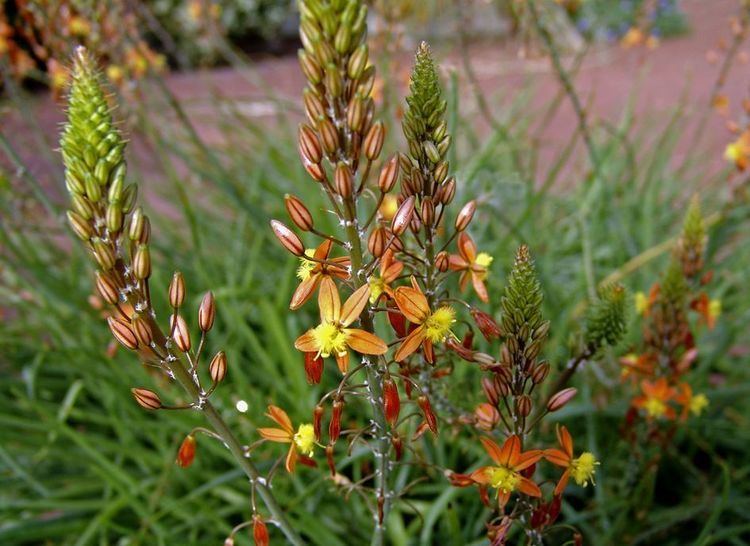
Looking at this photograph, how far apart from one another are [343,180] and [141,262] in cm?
28

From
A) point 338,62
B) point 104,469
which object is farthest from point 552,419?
point 338,62

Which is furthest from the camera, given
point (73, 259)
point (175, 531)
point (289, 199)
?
point (73, 259)

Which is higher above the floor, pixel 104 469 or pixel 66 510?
pixel 104 469

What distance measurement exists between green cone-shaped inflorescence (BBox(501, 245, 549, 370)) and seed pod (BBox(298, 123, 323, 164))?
1.02 ft

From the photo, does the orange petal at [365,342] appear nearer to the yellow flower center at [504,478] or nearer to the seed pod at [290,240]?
the seed pod at [290,240]

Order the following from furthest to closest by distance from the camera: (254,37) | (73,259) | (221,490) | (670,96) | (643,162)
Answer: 1. (254,37)
2. (670,96)
3. (643,162)
4. (73,259)
5. (221,490)

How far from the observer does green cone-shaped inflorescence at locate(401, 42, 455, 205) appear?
3.04ft

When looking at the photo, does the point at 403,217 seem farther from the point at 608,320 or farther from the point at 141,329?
the point at 608,320

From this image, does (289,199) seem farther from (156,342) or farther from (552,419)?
(552,419)

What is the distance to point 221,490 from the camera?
219cm

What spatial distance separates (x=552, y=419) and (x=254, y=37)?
10.9 m

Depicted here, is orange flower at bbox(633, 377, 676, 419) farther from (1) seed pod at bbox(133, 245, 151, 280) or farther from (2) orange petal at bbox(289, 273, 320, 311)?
(1) seed pod at bbox(133, 245, 151, 280)

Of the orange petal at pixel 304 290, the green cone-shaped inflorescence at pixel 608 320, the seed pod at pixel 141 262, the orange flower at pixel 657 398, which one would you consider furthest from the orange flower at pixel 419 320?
the orange flower at pixel 657 398

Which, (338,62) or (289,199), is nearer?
(338,62)
